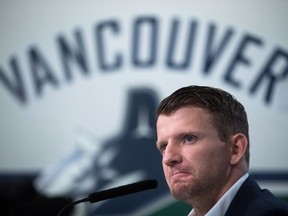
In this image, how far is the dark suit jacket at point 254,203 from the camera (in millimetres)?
1108

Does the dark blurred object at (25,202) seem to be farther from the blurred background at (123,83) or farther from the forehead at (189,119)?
the blurred background at (123,83)

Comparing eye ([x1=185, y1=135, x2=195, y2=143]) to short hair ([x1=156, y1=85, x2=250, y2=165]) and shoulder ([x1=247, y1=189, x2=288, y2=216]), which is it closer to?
short hair ([x1=156, y1=85, x2=250, y2=165])

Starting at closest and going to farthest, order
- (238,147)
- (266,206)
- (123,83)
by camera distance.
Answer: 1. (266,206)
2. (238,147)
3. (123,83)

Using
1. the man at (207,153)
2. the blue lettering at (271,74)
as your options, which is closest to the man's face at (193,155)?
the man at (207,153)

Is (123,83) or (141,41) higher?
(141,41)

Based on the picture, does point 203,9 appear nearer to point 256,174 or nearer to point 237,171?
point 256,174

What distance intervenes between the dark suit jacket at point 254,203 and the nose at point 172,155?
14 cm

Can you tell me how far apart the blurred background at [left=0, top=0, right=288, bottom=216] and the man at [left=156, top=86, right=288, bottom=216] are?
1.95 metres

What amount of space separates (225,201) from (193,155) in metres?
0.12

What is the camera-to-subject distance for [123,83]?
3.24 m

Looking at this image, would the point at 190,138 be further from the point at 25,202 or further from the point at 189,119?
the point at 25,202

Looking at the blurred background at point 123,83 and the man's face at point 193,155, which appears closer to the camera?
the man's face at point 193,155

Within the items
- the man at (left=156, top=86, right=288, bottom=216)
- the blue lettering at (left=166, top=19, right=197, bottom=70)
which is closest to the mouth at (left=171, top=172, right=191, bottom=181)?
the man at (left=156, top=86, right=288, bottom=216)

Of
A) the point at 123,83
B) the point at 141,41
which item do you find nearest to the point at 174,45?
the point at 141,41
